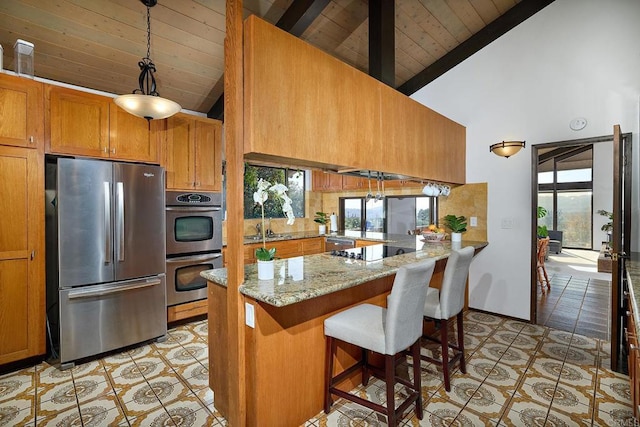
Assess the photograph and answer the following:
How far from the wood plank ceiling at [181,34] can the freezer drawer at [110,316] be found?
2.21 metres

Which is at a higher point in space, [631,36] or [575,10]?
[575,10]

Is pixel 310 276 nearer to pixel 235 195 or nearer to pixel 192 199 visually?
pixel 235 195

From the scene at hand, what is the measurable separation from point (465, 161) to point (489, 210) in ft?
2.33

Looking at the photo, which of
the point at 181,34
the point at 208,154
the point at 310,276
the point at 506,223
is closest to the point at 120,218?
the point at 208,154

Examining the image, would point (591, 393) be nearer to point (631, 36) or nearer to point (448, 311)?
point (448, 311)

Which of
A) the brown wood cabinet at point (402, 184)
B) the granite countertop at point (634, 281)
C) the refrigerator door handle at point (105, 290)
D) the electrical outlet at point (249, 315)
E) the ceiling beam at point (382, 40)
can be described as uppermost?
the ceiling beam at point (382, 40)

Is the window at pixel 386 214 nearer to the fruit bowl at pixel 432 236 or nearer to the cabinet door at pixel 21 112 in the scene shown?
the fruit bowl at pixel 432 236

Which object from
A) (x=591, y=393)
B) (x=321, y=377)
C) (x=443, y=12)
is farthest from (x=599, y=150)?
(x=321, y=377)

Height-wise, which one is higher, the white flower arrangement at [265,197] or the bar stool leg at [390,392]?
the white flower arrangement at [265,197]

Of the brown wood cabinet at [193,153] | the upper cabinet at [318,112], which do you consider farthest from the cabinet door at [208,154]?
A: the upper cabinet at [318,112]

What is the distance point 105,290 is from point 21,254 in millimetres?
668

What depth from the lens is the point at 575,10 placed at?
3.17 metres

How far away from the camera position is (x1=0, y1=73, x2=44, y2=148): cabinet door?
2355 millimetres

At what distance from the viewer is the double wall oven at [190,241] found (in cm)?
323
